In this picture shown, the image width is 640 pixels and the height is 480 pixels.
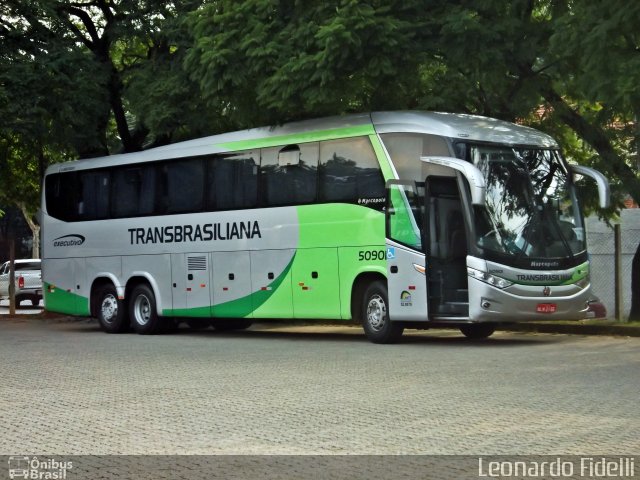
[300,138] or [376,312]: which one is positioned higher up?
[300,138]

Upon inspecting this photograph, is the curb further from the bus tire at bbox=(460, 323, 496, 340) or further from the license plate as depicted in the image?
the license plate

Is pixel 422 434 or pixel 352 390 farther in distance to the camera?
pixel 352 390

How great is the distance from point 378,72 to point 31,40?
36.4 feet

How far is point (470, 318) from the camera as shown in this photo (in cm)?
1934

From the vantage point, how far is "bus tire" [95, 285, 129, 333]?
26141 millimetres

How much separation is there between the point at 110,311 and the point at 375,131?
864 centimetres

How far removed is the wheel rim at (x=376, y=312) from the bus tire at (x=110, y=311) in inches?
287

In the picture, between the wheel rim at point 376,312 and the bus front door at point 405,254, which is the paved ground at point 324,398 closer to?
the wheel rim at point 376,312

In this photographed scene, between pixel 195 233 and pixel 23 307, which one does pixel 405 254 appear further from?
pixel 23 307

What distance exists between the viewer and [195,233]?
80.5 ft

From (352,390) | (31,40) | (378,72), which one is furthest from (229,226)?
(352,390)

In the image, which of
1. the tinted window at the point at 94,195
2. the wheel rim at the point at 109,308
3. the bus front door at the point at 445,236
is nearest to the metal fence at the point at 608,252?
the bus front door at the point at 445,236

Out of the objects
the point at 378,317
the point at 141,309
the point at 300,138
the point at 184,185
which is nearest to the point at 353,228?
the point at 378,317

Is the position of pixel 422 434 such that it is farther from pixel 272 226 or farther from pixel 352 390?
pixel 272 226
